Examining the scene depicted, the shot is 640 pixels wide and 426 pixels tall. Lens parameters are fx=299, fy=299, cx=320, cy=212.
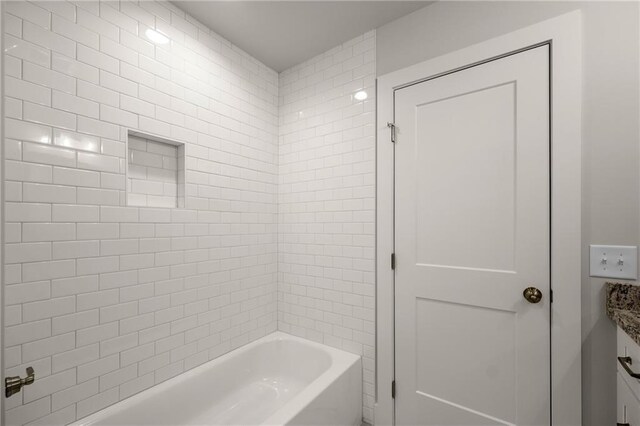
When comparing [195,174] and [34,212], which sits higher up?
[195,174]

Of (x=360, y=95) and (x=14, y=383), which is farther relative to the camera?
(x=360, y=95)

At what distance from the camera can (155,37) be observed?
1.67 m

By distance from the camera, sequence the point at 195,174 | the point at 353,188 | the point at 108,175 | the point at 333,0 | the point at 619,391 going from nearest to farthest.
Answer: the point at 619,391 < the point at 108,175 < the point at 333,0 < the point at 195,174 < the point at 353,188

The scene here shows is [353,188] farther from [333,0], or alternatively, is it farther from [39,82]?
[39,82]

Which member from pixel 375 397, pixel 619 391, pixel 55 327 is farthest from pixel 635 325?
pixel 55 327

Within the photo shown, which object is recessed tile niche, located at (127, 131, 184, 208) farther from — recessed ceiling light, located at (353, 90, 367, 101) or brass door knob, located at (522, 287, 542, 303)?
brass door knob, located at (522, 287, 542, 303)

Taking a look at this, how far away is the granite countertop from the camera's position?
1.17m

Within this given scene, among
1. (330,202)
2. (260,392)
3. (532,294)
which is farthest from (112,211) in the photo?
(532,294)

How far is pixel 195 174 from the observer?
188cm

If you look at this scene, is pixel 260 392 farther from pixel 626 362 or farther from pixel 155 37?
pixel 155 37

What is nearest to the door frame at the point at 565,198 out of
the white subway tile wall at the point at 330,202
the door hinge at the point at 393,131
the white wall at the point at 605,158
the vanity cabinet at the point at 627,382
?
the white wall at the point at 605,158

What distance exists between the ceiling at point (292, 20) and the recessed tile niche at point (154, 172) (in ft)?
2.76

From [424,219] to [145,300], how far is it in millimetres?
1635

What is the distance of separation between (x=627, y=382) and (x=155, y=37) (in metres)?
2.70
